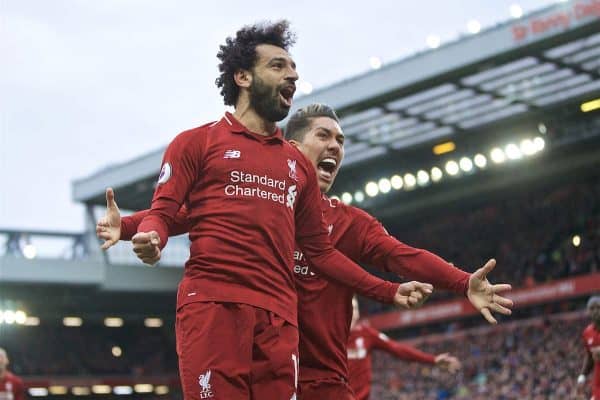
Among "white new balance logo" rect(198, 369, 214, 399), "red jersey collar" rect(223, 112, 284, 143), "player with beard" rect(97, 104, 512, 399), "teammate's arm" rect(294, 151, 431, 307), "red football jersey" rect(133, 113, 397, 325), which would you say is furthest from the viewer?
"player with beard" rect(97, 104, 512, 399)

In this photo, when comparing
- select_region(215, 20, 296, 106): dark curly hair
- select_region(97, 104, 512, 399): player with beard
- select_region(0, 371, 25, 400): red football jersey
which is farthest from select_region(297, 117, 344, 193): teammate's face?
select_region(0, 371, 25, 400): red football jersey

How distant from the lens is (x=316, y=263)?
492 cm

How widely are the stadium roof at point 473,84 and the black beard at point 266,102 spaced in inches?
695

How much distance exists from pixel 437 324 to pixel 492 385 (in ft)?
17.7

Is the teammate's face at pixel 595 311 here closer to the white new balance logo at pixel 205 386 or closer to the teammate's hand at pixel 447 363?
the teammate's hand at pixel 447 363

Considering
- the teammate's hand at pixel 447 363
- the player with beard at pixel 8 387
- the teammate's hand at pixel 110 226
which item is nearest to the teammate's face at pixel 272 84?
the teammate's hand at pixel 110 226

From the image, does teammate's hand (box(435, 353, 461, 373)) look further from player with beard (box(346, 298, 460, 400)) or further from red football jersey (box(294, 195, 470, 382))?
red football jersey (box(294, 195, 470, 382))

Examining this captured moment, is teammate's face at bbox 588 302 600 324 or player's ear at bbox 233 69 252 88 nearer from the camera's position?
player's ear at bbox 233 69 252 88

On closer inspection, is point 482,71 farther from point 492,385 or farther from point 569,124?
point 492,385

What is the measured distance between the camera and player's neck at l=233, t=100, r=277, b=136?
4594mm

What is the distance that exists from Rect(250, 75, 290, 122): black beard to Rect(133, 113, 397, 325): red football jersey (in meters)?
0.11

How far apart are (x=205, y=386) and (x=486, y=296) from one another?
1388 mm

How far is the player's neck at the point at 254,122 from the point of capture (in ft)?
15.1

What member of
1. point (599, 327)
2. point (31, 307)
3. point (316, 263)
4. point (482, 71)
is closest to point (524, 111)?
point (482, 71)
